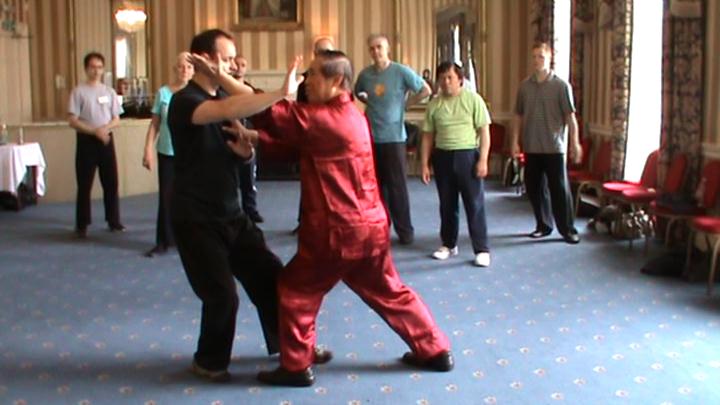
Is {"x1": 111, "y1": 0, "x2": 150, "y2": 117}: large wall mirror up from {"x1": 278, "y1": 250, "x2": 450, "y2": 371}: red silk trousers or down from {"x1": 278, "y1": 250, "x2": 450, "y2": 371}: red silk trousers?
up

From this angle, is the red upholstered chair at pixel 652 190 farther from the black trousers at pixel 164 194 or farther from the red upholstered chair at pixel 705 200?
the black trousers at pixel 164 194

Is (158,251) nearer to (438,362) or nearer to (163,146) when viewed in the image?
(163,146)

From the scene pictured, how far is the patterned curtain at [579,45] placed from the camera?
9.70m

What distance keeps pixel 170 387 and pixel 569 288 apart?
2855 mm

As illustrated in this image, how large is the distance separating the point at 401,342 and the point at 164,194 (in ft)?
9.82

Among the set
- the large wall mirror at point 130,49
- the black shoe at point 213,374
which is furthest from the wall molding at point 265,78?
the black shoe at point 213,374

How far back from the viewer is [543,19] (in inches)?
443

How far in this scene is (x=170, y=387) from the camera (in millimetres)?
3951

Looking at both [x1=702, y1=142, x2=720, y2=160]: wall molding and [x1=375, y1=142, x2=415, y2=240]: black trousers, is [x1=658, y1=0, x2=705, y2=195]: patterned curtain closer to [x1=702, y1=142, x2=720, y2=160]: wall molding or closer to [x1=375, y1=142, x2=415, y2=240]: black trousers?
[x1=702, y1=142, x2=720, y2=160]: wall molding

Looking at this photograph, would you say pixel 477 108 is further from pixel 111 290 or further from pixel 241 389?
pixel 241 389

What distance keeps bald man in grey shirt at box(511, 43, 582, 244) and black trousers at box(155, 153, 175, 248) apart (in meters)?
2.87

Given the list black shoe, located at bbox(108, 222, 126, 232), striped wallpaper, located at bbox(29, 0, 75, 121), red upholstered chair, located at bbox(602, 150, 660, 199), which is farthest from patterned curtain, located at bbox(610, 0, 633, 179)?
striped wallpaper, located at bbox(29, 0, 75, 121)

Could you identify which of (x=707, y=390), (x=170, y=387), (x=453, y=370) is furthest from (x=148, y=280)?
(x=707, y=390)

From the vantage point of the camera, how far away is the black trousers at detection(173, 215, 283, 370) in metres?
3.83
